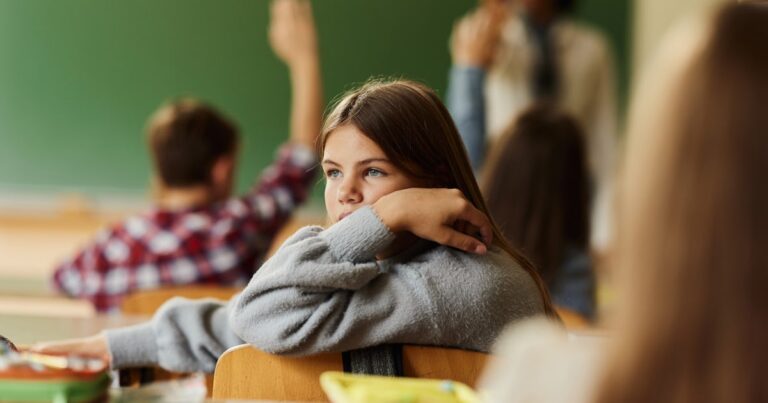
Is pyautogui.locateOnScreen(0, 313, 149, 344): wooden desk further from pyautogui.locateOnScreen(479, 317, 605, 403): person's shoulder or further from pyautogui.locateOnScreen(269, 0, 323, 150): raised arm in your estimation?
pyautogui.locateOnScreen(269, 0, 323, 150): raised arm

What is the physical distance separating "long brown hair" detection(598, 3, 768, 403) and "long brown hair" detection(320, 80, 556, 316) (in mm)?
739

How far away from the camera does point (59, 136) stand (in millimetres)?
4793

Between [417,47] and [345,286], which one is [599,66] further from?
[345,286]

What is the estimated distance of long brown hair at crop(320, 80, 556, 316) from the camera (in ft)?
4.82

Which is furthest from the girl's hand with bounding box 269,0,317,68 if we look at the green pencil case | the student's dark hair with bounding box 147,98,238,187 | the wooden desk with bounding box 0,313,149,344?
the green pencil case

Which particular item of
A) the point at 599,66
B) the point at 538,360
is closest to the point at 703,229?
the point at 538,360

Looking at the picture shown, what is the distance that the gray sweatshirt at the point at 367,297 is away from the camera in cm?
133

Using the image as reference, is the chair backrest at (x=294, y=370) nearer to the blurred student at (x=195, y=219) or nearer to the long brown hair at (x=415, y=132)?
the long brown hair at (x=415, y=132)

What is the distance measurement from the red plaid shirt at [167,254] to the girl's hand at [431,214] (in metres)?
1.42

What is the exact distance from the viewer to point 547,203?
2590mm

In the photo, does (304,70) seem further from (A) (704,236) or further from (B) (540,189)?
(A) (704,236)

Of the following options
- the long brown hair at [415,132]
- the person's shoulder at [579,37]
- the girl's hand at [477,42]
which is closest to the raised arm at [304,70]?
the girl's hand at [477,42]

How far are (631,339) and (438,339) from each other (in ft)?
2.01

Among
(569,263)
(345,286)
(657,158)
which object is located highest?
(657,158)
